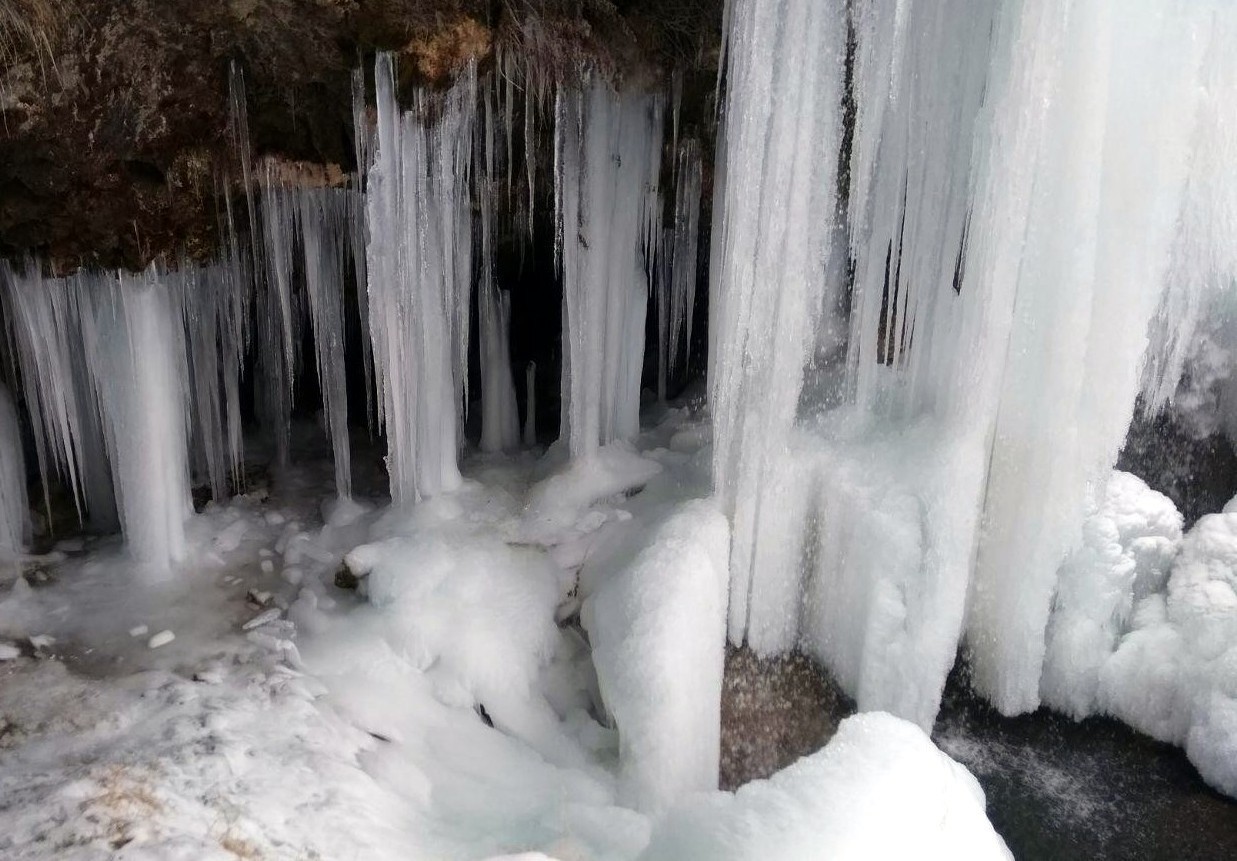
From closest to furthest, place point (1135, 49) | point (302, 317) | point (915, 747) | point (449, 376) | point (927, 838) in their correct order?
1. point (927, 838)
2. point (915, 747)
3. point (1135, 49)
4. point (449, 376)
5. point (302, 317)

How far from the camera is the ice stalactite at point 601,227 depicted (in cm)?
515

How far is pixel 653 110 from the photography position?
5301mm

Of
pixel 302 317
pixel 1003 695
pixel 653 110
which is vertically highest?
pixel 653 110

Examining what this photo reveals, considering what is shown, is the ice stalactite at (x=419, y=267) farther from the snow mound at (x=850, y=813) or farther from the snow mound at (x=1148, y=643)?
the snow mound at (x=1148, y=643)

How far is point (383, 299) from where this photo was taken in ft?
16.5

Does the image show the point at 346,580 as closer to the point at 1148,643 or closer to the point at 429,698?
the point at 429,698

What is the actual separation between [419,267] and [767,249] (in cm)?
202

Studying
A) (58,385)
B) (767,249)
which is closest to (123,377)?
(58,385)

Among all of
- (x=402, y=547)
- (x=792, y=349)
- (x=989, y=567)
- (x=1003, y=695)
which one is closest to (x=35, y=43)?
(x=402, y=547)

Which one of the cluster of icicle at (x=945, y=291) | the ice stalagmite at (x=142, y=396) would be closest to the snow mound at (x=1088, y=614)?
the cluster of icicle at (x=945, y=291)

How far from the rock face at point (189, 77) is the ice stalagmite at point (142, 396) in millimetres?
206

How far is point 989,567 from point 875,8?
309 cm

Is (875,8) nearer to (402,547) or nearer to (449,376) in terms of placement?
(449,376)

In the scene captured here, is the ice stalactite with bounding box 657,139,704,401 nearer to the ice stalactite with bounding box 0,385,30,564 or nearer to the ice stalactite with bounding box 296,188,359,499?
the ice stalactite with bounding box 296,188,359,499
